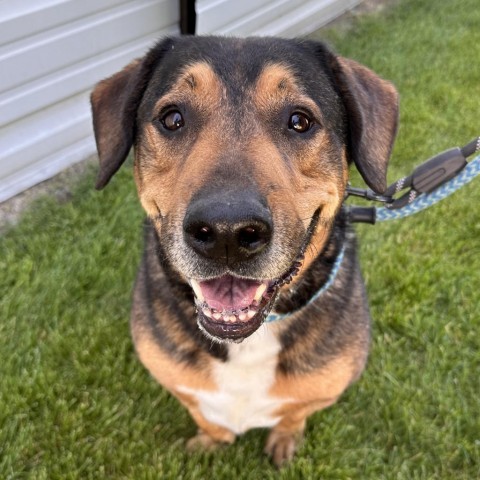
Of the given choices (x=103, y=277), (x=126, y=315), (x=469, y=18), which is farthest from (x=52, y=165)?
(x=469, y=18)

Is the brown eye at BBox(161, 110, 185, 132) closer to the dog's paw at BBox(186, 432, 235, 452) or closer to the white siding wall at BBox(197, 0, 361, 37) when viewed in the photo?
the dog's paw at BBox(186, 432, 235, 452)

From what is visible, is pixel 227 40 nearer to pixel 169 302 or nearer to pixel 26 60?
pixel 169 302

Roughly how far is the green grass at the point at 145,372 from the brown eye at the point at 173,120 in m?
1.70

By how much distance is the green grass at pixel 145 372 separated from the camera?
3.13 metres

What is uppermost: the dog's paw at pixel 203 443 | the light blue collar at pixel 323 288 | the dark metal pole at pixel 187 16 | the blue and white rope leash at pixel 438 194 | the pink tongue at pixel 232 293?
the pink tongue at pixel 232 293

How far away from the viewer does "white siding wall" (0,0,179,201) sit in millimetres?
4402

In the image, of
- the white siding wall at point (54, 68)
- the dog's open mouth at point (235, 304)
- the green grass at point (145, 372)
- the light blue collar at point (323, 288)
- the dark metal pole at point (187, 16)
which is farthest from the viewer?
the dark metal pole at point (187, 16)

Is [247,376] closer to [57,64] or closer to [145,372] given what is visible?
[145,372]

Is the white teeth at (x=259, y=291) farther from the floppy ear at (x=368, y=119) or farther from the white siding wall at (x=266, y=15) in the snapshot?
the white siding wall at (x=266, y=15)

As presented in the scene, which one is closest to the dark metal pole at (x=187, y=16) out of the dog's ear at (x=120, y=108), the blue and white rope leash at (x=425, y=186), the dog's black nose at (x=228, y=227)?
the dog's ear at (x=120, y=108)

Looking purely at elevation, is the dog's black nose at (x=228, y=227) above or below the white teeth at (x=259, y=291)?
above

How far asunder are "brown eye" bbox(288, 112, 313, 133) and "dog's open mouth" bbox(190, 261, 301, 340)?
Answer: 510mm

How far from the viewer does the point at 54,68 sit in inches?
185

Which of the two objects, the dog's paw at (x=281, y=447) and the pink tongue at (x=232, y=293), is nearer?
the pink tongue at (x=232, y=293)
